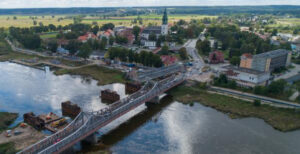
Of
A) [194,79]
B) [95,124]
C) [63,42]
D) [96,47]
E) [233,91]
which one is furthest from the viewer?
[63,42]

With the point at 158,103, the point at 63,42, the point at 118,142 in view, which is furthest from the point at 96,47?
the point at 118,142

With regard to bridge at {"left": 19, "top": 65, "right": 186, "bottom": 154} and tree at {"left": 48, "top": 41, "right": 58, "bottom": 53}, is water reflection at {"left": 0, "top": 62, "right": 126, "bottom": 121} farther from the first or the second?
tree at {"left": 48, "top": 41, "right": 58, "bottom": 53}

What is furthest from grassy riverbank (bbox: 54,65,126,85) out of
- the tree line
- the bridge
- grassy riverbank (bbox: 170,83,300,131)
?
grassy riverbank (bbox: 170,83,300,131)

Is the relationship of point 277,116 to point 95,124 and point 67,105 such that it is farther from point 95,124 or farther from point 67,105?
point 67,105

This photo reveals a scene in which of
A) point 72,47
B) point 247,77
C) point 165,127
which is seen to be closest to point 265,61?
point 247,77

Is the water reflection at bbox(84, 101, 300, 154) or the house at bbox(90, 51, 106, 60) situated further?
the house at bbox(90, 51, 106, 60)

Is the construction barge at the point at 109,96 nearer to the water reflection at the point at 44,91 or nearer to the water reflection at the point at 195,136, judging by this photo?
the water reflection at the point at 44,91
